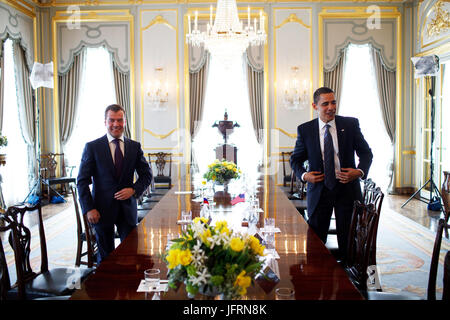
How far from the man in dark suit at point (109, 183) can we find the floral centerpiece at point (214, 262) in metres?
1.94

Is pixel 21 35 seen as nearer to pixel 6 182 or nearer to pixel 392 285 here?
pixel 6 182

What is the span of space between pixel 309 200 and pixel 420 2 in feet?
20.8

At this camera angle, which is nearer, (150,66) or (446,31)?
(446,31)

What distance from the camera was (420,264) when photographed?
4449 mm

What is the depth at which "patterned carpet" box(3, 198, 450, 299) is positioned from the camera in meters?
3.97

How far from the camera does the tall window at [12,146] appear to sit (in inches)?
291

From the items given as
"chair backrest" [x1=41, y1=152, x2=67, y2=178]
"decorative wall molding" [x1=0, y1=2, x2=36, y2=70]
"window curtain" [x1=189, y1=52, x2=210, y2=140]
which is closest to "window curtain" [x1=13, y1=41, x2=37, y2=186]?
"decorative wall molding" [x1=0, y1=2, x2=36, y2=70]

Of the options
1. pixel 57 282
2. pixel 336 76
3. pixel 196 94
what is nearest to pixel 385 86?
pixel 336 76

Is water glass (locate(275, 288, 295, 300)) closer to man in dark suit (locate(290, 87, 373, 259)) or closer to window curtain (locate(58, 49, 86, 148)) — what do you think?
man in dark suit (locate(290, 87, 373, 259))

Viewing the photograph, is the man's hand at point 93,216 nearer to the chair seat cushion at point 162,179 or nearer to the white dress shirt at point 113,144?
the white dress shirt at point 113,144

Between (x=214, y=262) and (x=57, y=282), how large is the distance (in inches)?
64.9

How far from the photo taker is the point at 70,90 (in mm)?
8773

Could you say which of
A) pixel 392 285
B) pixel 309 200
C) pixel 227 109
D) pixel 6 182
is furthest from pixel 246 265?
pixel 227 109

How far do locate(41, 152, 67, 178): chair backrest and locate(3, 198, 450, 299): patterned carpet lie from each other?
168 cm
